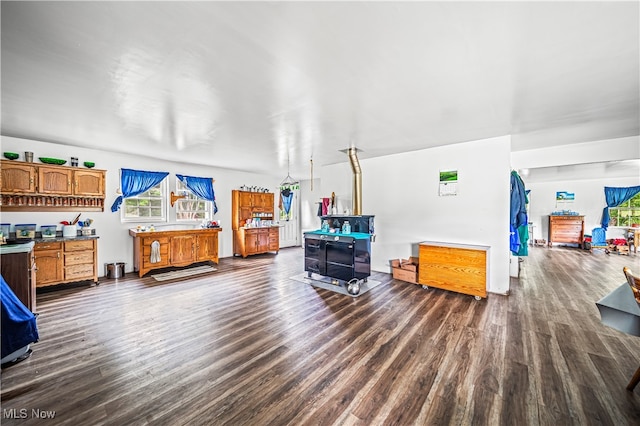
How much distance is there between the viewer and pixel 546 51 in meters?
1.88

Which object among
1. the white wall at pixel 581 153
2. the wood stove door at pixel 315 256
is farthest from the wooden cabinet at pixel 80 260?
the white wall at pixel 581 153

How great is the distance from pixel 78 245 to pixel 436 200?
21.4ft

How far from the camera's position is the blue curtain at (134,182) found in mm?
5289

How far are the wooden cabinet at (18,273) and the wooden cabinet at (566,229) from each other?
44.0ft

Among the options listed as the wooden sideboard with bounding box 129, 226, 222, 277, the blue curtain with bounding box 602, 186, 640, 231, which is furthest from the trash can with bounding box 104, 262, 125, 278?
the blue curtain with bounding box 602, 186, 640, 231

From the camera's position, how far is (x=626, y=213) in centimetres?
874

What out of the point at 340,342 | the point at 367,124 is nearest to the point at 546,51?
the point at 367,124

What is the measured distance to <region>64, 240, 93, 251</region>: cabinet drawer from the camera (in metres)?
4.29

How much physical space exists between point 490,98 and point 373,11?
6.23ft

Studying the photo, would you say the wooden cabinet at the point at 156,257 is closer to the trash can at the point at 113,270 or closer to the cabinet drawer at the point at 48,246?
the trash can at the point at 113,270

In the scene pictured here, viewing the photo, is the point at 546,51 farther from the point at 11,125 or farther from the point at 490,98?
the point at 11,125

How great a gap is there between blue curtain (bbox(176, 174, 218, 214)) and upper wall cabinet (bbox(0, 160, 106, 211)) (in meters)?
1.69

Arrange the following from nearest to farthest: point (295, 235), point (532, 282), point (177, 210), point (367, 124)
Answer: point (367, 124), point (532, 282), point (177, 210), point (295, 235)

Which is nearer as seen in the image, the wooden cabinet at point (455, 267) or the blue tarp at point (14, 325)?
the blue tarp at point (14, 325)
